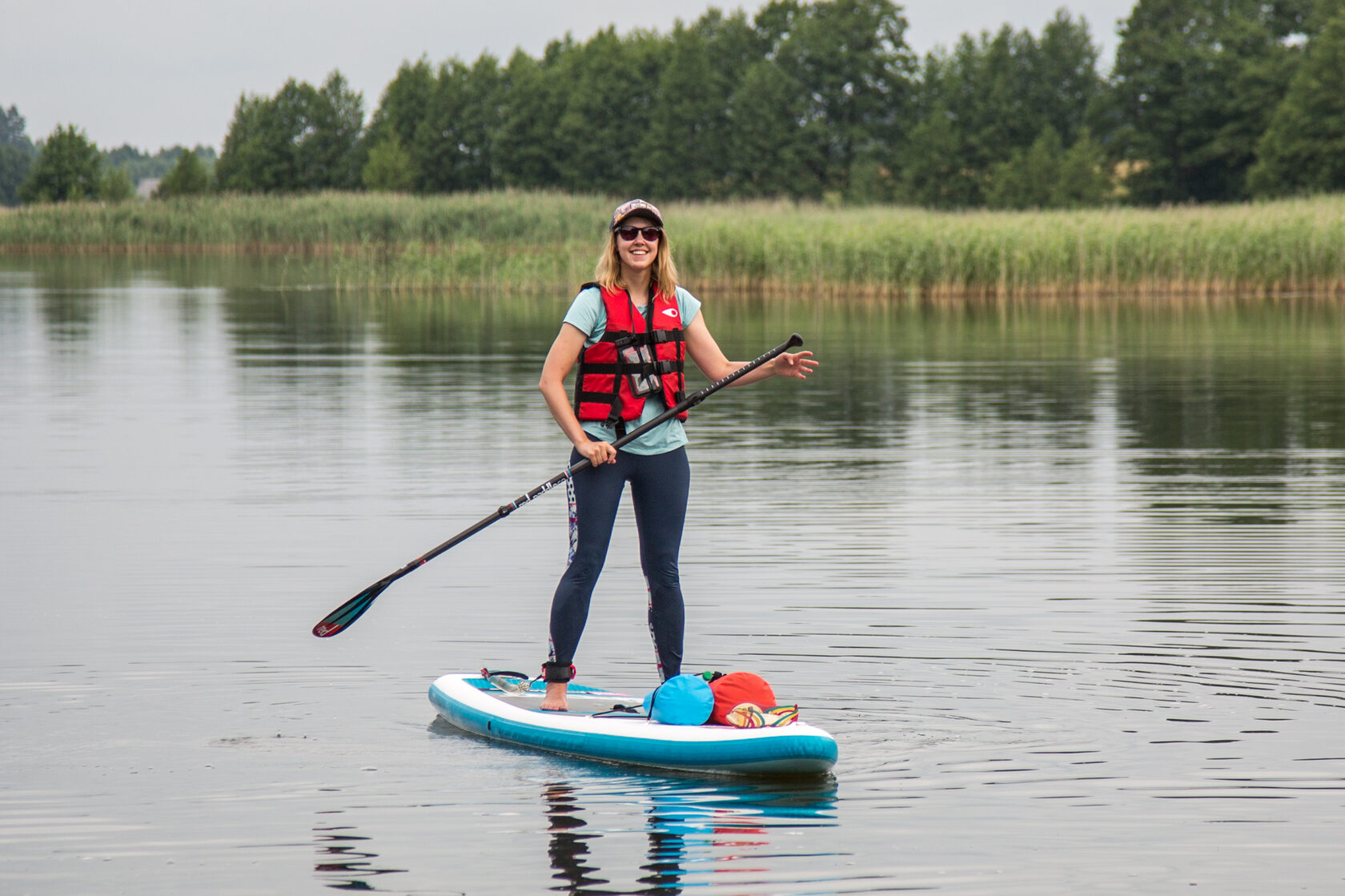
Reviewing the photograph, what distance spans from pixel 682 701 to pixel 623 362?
3.71 ft

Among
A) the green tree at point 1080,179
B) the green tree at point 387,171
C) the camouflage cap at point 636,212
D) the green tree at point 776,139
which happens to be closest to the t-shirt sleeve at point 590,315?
the camouflage cap at point 636,212

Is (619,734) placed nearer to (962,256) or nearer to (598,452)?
(598,452)

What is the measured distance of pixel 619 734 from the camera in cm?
556

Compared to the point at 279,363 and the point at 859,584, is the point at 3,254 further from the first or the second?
the point at 859,584

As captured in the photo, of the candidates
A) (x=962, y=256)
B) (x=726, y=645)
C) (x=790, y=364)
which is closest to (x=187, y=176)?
(x=962, y=256)

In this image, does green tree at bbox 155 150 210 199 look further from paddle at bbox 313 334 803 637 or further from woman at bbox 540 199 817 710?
woman at bbox 540 199 817 710

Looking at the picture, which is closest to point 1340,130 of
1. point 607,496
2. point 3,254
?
point 3,254

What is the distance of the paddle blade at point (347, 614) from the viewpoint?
6.35 m

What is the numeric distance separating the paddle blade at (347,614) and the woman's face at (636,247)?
1.58 metres

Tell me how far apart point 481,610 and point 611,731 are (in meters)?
2.26

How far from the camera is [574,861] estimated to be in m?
4.51

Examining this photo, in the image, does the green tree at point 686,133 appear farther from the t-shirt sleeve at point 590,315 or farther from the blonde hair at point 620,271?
the t-shirt sleeve at point 590,315

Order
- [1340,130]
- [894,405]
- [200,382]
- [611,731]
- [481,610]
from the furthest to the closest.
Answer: [1340,130] < [200,382] < [894,405] < [481,610] < [611,731]

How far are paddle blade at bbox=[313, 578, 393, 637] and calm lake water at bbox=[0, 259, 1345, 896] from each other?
244 mm
